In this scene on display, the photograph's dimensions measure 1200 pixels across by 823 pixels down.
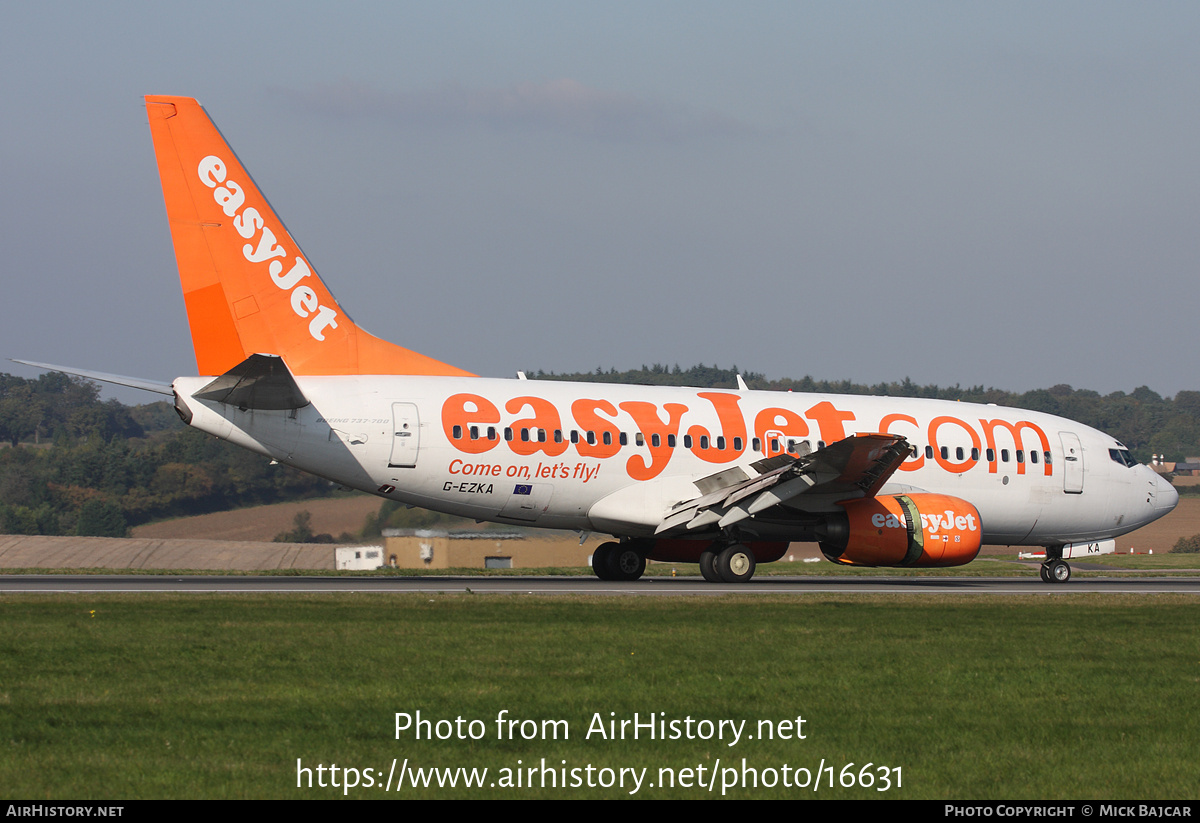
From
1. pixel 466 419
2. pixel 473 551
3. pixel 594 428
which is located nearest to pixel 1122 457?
pixel 594 428

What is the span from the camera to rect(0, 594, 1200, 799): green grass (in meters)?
8.70

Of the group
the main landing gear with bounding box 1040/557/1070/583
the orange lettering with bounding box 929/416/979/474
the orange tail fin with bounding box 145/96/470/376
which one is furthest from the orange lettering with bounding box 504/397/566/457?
the main landing gear with bounding box 1040/557/1070/583

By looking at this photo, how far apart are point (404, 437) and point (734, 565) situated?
748 cm

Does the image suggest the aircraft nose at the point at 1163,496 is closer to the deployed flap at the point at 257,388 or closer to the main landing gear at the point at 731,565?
the main landing gear at the point at 731,565

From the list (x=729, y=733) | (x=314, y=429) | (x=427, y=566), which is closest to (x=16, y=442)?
(x=427, y=566)

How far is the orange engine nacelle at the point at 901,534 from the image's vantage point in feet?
89.1

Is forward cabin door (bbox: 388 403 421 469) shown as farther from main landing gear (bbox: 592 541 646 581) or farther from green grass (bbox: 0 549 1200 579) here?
green grass (bbox: 0 549 1200 579)

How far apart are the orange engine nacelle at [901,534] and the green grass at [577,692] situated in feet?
24.0

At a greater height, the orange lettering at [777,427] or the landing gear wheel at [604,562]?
the orange lettering at [777,427]

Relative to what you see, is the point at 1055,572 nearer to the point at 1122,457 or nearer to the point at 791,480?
the point at 1122,457

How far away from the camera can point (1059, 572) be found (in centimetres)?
3125

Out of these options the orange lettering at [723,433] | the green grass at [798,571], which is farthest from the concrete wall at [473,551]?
the orange lettering at [723,433]

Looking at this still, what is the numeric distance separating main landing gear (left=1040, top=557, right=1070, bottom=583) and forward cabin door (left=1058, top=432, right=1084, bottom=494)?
1859 millimetres
